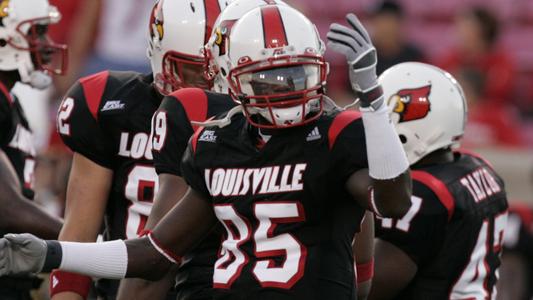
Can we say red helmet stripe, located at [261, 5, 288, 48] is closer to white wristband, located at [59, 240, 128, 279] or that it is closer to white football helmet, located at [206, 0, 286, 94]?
white football helmet, located at [206, 0, 286, 94]

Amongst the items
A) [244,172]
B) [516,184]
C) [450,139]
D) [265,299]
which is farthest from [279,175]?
[516,184]

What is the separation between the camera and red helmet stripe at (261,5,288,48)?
354 centimetres

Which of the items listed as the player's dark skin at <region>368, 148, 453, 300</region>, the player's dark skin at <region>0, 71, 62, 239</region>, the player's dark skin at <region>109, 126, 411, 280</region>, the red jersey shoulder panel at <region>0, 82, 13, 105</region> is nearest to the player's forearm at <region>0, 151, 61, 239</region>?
the player's dark skin at <region>0, 71, 62, 239</region>

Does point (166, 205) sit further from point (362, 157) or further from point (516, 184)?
point (516, 184)

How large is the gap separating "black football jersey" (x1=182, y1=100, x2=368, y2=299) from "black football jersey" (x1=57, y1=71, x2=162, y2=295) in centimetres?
82

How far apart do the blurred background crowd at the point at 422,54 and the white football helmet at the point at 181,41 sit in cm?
387

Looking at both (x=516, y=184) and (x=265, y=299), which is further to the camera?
(x=516, y=184)

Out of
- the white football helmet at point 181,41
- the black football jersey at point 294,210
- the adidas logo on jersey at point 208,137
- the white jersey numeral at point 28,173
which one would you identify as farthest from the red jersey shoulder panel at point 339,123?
the white jersey numeral at point 28,173

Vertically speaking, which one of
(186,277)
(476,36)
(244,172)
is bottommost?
(476,36)

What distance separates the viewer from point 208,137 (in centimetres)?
368

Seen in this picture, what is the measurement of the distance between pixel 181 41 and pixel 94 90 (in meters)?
0.44

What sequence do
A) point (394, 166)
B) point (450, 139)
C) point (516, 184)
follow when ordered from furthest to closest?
1. point (516, 184)
2. point (450, 139)
3. point (394, 166)

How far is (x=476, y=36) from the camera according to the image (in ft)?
29.9

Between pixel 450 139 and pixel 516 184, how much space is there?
141 inches
